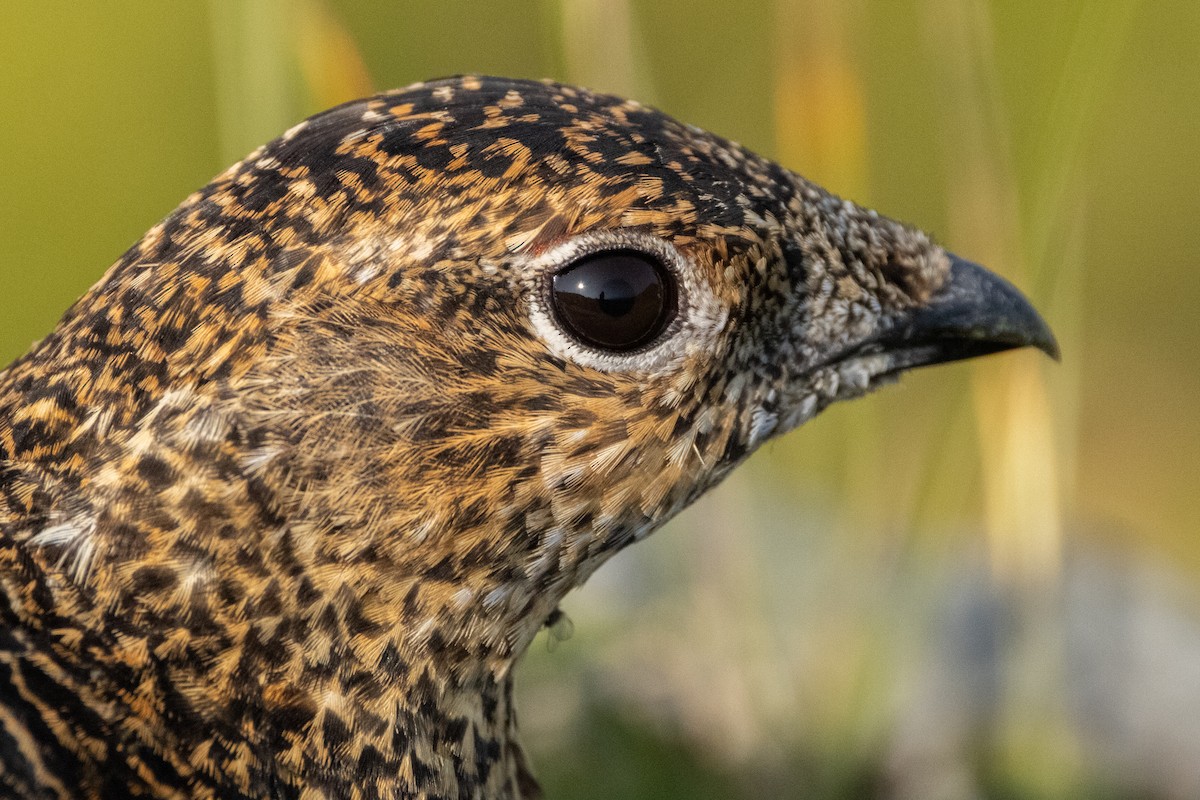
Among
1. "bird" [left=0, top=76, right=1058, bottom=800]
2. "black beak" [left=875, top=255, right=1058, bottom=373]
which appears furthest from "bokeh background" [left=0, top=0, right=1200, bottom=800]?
"black beak" [left=875, top=255, right=1058, bottom=373]

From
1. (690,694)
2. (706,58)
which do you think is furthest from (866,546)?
(706,58)

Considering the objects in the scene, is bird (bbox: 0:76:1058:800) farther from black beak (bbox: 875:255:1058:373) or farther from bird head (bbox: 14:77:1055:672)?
black beak (bbox: 875:255:1058:373)

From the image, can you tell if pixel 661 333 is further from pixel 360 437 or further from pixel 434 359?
pixel 360 437

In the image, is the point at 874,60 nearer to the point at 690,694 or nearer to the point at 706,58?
the point at 706,58

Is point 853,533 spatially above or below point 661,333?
below

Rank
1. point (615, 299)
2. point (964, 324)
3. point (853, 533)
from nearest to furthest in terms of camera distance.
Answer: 1. point (615, 299)
2. point (964, 324)
3. point (853, 533)

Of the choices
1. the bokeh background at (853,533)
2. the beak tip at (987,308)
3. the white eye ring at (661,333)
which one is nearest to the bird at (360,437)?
the white eye ring at (661,333)

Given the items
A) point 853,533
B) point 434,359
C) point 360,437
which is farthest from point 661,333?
point 853,533
